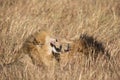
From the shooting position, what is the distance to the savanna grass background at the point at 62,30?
4703mm

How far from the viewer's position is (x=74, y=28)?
5.95m

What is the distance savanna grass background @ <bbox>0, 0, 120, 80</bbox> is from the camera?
4.70 meters

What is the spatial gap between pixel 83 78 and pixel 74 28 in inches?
56.4

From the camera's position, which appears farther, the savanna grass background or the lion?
the lion

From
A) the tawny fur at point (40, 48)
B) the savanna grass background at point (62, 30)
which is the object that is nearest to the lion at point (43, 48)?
the tawny fur at point (40, 48)

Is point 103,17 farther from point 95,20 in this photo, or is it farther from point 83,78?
point 83,78

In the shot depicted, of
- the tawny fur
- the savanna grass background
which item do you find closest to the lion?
the tawny fur

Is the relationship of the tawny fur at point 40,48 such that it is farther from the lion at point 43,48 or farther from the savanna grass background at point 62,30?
the savanna grass background at point 62,30

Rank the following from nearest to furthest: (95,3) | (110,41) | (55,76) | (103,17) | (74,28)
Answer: (55,76)
(110,41)
(74,28)
(103,17)
(95,3)

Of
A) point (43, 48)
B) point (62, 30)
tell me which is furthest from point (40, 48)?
point (62, 30)

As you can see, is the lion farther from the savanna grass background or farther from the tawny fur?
the savanna grass background

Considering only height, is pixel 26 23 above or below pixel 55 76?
above

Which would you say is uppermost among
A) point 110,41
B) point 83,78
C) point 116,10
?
point 116,10

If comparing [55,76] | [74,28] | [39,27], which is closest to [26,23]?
[39,27]
